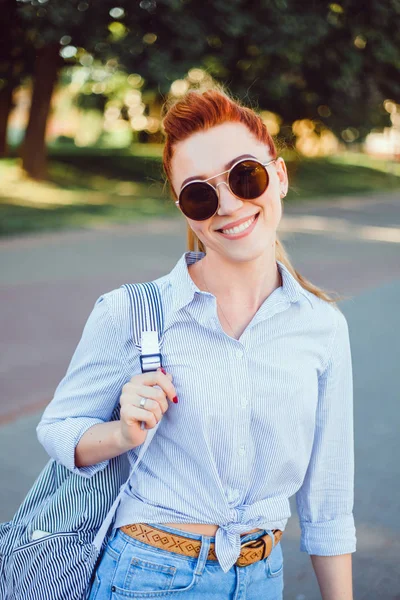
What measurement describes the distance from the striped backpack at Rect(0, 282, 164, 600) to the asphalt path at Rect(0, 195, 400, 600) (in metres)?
1.77

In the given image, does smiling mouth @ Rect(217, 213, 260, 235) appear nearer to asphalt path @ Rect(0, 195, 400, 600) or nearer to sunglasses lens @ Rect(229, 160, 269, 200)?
sunglasses lens @ Rect(229, 160, 269, 200)

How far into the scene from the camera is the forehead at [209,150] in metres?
1.71

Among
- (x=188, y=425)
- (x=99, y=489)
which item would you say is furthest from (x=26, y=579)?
(x=188, y=425)

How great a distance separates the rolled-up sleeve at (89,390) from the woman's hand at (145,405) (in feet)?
0.44

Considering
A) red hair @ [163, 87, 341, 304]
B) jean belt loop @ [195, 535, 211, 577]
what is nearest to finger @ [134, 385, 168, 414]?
jean belt loop @ [195, 535, 211, 577]

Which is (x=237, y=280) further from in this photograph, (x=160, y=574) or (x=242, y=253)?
(x=160, y=574)

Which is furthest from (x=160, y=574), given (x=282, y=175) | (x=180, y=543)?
(x=282, y=175)

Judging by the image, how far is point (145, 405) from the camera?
4.88ft

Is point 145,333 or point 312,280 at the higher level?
point 145,333

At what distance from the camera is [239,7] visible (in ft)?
56.2

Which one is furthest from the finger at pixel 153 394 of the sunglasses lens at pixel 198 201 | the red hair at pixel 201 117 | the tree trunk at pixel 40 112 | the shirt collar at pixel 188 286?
the tree trunk at pixel 40 112

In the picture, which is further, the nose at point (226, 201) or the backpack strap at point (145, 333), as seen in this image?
the nose at point (226, 201)

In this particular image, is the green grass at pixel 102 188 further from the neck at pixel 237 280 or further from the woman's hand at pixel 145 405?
the woman's hand at pixel 145 405

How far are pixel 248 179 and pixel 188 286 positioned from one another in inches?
11.2
